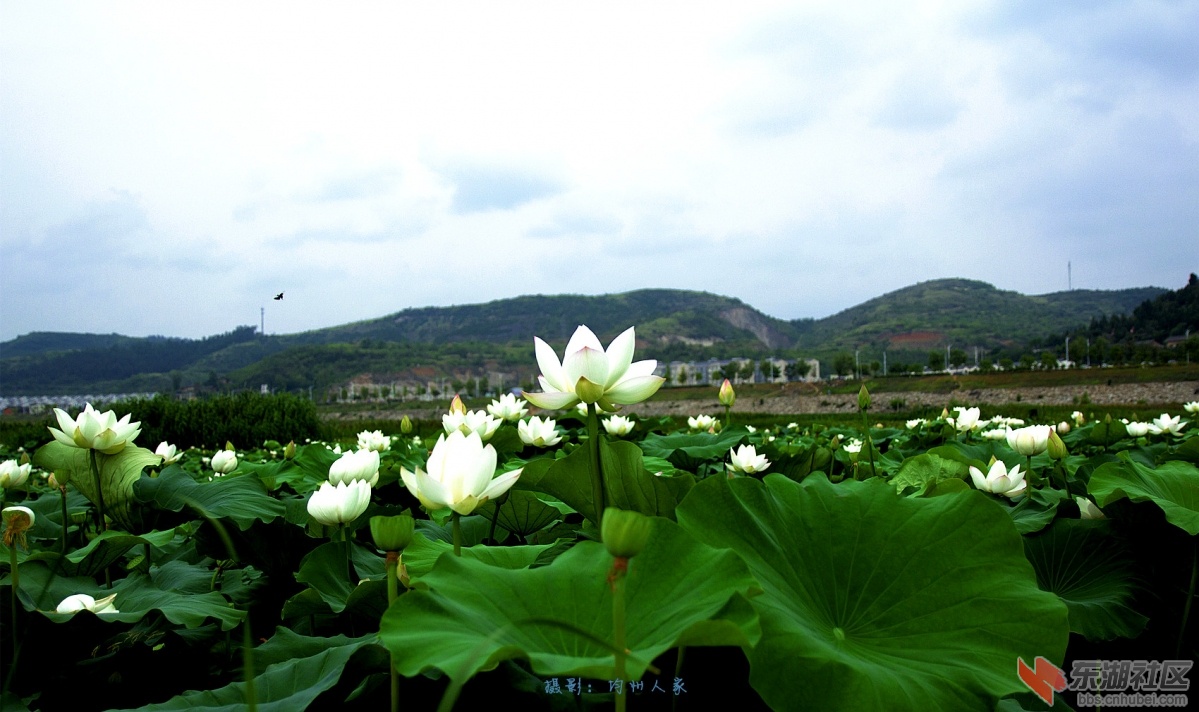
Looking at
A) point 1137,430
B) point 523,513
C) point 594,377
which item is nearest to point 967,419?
point 1137,430

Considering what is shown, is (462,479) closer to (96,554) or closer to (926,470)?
(96,554)

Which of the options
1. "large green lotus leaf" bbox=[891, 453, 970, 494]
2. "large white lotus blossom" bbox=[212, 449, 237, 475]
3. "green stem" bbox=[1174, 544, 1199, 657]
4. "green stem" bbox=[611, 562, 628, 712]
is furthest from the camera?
"large white lotus blossom" bbox=[212, 449, 237, 475]

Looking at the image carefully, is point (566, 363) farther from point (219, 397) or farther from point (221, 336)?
point (221, 336)

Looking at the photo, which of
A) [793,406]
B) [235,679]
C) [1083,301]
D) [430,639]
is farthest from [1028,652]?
[1083,301]

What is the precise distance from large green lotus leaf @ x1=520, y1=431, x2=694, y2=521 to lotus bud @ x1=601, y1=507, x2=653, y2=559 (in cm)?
51

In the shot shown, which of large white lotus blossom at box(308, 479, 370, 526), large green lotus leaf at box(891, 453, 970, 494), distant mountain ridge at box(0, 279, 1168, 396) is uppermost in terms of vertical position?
distant mountain ridge at box(0, 279, 1168, 396)

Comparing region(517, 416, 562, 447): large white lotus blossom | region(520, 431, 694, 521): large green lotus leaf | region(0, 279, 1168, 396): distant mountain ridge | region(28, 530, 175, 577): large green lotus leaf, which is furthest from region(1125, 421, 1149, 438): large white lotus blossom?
region(0, 279, 1168, 396): distant mountain ridge

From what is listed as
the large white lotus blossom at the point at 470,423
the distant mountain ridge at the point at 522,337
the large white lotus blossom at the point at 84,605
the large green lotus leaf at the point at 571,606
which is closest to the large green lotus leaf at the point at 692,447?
the large white lotus blossom at the point at 470,423

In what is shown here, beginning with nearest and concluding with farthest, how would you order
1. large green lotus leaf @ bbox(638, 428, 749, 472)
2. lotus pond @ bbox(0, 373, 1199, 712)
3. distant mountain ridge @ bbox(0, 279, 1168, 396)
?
lotus pond @ bbox(0, 373, 1199, 712)
large green lotus leaf @ bbox(638, 428, 749, 472)
distant mountain ridge @ bbox(0, 279, 1168, 396)

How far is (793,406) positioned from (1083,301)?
4800 inches

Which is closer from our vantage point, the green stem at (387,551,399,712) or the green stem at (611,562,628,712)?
the green stem at (611,562,628,712)

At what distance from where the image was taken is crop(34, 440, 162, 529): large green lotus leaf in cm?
188

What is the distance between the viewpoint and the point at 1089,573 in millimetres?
1350

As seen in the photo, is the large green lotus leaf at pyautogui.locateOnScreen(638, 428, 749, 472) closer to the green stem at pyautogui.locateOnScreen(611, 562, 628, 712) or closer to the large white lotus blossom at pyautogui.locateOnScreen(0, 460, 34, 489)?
the green stem at pyautogui.locateOnScreen(611, 562, 628, 712)
